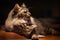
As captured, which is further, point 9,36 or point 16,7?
point 16,7

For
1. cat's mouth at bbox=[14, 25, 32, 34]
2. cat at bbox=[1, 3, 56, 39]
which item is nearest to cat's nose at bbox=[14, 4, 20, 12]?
cat at bbox=[1, 3, 56, 39]

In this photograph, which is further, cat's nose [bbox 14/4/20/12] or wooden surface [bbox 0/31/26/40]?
cat's nose [bbox 14/4/20/12]

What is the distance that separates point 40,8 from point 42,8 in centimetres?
1

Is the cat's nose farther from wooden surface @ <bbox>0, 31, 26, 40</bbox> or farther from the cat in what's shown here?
wooden surface @ <bbox>0, 31, 26, 40</bbox>

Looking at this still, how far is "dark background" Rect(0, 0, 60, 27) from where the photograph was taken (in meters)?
1.18

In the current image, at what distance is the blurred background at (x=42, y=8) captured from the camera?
118cm

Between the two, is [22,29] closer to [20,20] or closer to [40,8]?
[20,20]

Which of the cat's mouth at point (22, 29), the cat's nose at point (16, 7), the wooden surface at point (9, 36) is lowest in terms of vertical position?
the wooden surface at point (9, 36)

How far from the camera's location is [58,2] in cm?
120

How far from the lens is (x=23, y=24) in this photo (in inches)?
46.7

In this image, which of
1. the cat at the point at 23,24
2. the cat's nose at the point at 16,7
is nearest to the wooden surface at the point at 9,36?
the cat at the point at 23,24

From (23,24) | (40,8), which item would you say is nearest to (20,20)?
(23,24)

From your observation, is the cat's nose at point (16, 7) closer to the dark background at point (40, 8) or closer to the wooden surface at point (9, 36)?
the dark background at point (40, 8)

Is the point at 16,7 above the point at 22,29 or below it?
above
